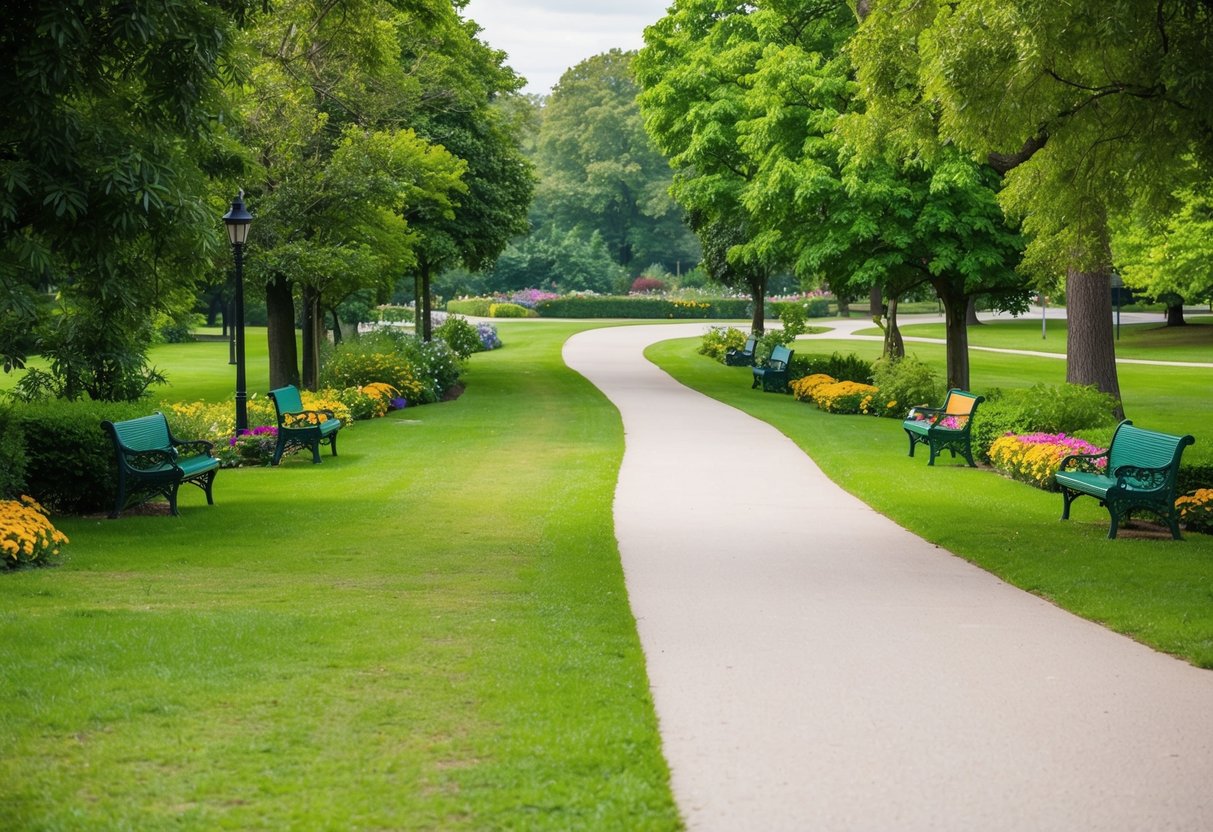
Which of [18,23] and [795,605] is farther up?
[18,23]

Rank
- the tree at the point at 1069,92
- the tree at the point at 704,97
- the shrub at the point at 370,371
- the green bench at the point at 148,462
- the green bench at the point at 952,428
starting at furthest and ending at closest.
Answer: the tree at the point at 704,97 < the shrub at the point at 370,371 < the green bench at the point at 952,428 < the green bench at the point at 148,462 < the tree at the point at 1069,92

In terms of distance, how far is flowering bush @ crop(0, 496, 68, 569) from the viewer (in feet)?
30.7

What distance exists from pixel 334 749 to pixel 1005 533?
7.82 m

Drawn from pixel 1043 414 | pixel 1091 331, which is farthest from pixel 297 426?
pixel 1091 331

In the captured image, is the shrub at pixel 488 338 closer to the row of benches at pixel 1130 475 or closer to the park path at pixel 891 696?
the row of benches at pixel 1130 475

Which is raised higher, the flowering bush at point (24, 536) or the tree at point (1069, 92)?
the tree at point (1069, 92)

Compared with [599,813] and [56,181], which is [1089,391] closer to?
[56,181]

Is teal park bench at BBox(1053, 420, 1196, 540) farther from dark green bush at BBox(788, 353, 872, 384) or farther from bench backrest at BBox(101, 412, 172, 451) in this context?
dark green bush at BBox(788, 353, 872, 384)

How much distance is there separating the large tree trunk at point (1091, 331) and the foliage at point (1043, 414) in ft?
7.65

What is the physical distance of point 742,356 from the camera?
4047 cm

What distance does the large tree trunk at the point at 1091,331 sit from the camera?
19.8m

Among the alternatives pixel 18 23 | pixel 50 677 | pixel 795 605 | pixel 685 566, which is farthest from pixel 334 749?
pixel 18 23

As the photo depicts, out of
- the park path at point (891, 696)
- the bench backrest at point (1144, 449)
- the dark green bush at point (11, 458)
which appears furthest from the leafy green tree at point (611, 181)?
the park path at point (891, 696)

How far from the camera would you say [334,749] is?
17.3 ft
